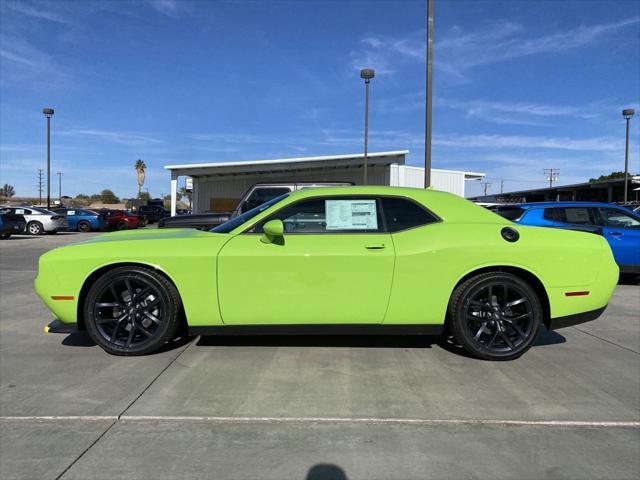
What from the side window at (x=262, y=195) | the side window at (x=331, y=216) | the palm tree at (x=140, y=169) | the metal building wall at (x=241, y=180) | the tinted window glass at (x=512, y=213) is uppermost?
the palm tree at (x=140, y=169)

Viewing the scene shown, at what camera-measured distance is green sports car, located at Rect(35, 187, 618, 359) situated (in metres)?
3.83

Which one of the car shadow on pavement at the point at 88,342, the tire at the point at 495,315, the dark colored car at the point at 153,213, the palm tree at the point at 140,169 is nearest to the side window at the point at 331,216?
the tire at the point at 495,315

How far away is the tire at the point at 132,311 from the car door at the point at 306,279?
0.50 metres

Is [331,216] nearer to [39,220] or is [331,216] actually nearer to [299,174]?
[39,220]

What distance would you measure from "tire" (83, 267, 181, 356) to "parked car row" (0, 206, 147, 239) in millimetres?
18773

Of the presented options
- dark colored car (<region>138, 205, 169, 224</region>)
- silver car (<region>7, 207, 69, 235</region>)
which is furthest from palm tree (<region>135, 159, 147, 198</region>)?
silver car (<region>7, 207, 69, 235</region>)

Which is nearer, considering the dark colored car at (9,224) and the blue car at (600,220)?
the blue car at (600,220)

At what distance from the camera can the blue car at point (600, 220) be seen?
801 centimetres

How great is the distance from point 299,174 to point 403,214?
2857cm

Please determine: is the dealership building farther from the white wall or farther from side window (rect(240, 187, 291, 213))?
side window (rect(240, 187, 291, 213))

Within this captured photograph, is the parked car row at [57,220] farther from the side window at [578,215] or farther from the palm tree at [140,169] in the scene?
the palm tree at [140,169]

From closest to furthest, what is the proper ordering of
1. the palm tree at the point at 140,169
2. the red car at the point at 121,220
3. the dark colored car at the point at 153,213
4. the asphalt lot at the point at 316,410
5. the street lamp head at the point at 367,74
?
the asphalt lot at the point at 316,410 < the street lamp head at the point at 367,74 < the red car at the point at 121,220 < the dark colored car at the point at 153,213 < the palm tree at the point at 140,169

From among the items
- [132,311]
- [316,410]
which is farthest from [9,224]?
[316,410]

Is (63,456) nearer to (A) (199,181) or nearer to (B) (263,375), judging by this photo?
(B) (263,375)
